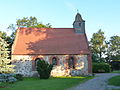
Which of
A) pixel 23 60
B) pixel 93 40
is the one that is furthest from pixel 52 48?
pixel 93 40

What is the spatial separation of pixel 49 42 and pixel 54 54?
2.93m

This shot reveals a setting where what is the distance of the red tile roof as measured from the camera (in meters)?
26.1

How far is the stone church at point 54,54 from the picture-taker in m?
25.5

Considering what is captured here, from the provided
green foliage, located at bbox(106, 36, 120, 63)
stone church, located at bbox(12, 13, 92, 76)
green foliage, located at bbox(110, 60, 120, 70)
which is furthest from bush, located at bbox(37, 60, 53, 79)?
green foliage, located at bbox(106, 36, 120, 63)

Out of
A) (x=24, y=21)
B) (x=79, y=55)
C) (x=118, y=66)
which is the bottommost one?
(x=118, y=66)

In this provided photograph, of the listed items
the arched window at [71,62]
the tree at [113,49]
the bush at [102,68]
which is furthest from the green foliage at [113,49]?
the arched window at [71,62]

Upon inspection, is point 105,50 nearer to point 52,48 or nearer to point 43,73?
point 52,48

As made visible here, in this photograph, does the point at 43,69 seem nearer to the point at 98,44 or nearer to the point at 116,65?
the point at 116,65

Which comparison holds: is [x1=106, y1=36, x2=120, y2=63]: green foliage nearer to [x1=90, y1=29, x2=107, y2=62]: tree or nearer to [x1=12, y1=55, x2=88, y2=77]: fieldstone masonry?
[x1=90, y1=29, x2=107, y2=62]: tree

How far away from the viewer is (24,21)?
1614 inches

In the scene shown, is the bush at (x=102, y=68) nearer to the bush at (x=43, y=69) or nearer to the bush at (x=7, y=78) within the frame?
the bush at (x=43, y=69)

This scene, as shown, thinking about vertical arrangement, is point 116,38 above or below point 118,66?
above

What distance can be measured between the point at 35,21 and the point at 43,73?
2329cm

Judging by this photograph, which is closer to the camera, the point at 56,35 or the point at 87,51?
the point at 87,51
